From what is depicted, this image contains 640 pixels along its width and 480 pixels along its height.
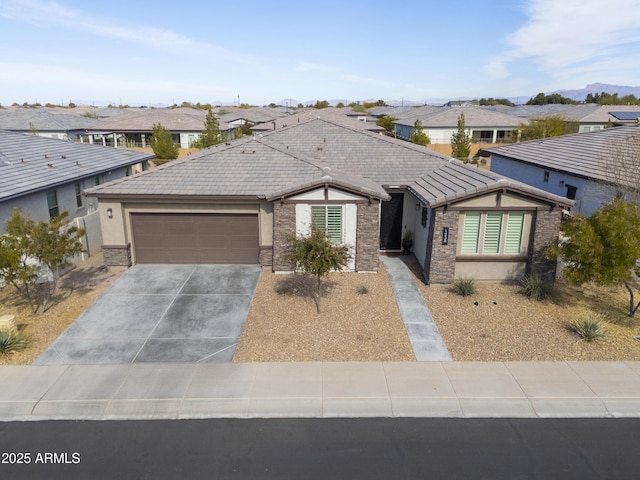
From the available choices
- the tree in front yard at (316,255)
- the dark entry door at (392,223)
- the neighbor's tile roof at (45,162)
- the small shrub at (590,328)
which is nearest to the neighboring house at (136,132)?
the neighbor's tile roof at (45,162)

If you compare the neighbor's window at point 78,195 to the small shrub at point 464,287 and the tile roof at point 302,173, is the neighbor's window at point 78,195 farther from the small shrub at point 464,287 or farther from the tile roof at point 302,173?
the small shrub at point 464,287

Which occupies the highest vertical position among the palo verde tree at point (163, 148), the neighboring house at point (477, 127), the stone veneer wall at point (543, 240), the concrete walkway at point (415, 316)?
the neighboring house at point (477, 127)

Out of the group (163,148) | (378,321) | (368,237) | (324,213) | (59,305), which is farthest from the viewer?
(163,148)

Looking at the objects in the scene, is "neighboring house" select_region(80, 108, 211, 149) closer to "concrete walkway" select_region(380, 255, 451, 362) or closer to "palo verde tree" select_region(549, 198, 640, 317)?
"concrete walkway" select_region(380, 255, 451, 362)

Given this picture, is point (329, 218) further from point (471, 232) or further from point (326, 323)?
point (471, 232)

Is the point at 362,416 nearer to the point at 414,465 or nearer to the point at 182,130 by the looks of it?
the point at 414,465

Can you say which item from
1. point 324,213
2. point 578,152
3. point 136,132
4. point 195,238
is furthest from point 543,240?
point 136,132

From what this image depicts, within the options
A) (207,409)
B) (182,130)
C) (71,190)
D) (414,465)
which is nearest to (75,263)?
(71,190)

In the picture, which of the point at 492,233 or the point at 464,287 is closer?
the point at 464,287
